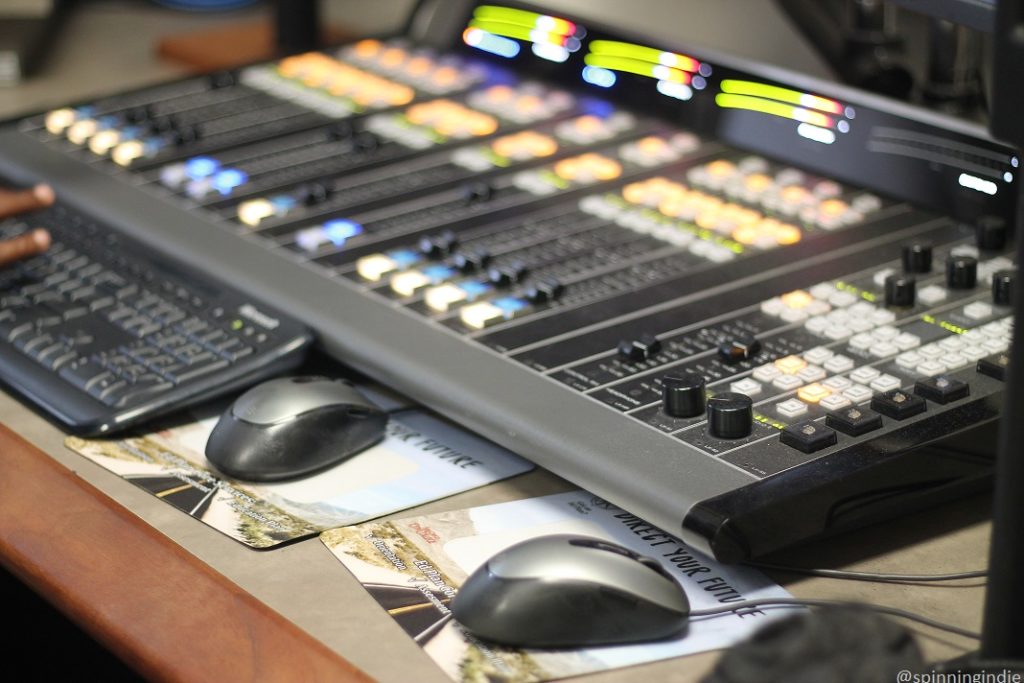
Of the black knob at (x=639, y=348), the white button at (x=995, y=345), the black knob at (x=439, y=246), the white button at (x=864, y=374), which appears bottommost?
the black knob at (x=439, y=246)

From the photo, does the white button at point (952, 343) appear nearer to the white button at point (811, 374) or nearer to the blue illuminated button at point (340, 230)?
the white button at point (811, 374)

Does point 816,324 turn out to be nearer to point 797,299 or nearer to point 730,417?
point 797,299

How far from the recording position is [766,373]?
0.93 m

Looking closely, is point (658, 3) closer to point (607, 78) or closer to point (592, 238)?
point (607, 78)

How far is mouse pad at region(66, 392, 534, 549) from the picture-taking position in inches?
35.2

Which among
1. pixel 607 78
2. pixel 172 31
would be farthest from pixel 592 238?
pixel 172 31

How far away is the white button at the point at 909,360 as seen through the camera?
93 cm

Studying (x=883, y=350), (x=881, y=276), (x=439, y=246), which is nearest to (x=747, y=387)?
(x=883, y=350)

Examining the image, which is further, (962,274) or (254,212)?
(254,212)

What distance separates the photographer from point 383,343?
1023 millimetres

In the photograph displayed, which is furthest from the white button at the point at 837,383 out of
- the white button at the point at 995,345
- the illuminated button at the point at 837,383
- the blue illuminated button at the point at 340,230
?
the blue illuminated button at the point at 340,230

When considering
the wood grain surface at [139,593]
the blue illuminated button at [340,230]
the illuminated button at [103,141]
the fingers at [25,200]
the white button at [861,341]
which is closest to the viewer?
the wood grain surface at [139,593]

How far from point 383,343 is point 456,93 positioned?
566 mm

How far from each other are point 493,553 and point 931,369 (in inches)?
12.0
